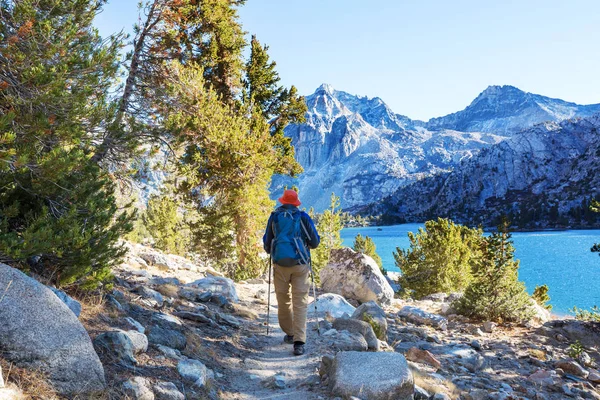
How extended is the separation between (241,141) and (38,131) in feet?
40.4

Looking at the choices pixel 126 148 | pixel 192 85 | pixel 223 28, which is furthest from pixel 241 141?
pixel 126 148

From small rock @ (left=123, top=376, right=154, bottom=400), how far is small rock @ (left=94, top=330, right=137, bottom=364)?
56 centimetres

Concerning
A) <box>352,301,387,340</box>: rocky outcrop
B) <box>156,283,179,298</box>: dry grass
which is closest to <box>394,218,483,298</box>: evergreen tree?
<box>352,301,387,340</box>: rocky outcrop

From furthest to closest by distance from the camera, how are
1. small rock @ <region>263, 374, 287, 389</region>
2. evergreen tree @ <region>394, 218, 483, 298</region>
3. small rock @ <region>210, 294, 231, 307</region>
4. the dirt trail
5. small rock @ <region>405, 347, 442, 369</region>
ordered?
evergreen tree @ <region>394, 218, 483, 298</region> < small rock @ <region>210, 294, 231, 307</region> < small rock @ <region>405, 347, 442, 369</region> < small rock @ <region>263, 374, 287, 389</region> < the dirt trail

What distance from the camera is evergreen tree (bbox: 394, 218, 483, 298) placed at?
83.5 ft

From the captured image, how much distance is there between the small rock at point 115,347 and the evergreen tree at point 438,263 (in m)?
23.6

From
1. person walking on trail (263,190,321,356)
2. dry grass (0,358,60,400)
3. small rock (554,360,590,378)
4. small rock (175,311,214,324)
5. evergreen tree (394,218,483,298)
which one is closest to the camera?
dry grass (0,358,60,400)

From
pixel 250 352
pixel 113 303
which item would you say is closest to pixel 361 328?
pixel 250 352

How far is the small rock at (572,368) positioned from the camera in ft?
27.4

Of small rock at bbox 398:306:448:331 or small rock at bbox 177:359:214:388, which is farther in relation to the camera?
small rock at bbox 398:306:448:331

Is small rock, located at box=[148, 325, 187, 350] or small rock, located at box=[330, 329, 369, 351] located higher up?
small rock, located at box=[148, 325, 187, 350]

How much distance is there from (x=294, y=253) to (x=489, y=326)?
826cm

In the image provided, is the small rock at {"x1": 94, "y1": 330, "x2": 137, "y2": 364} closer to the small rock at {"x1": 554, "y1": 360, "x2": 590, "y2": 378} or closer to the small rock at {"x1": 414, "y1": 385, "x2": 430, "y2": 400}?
the small rock at {"x1": 414, "y1": 385, "x2": 430, "y2": 400}

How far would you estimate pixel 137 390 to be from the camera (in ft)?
12.4
